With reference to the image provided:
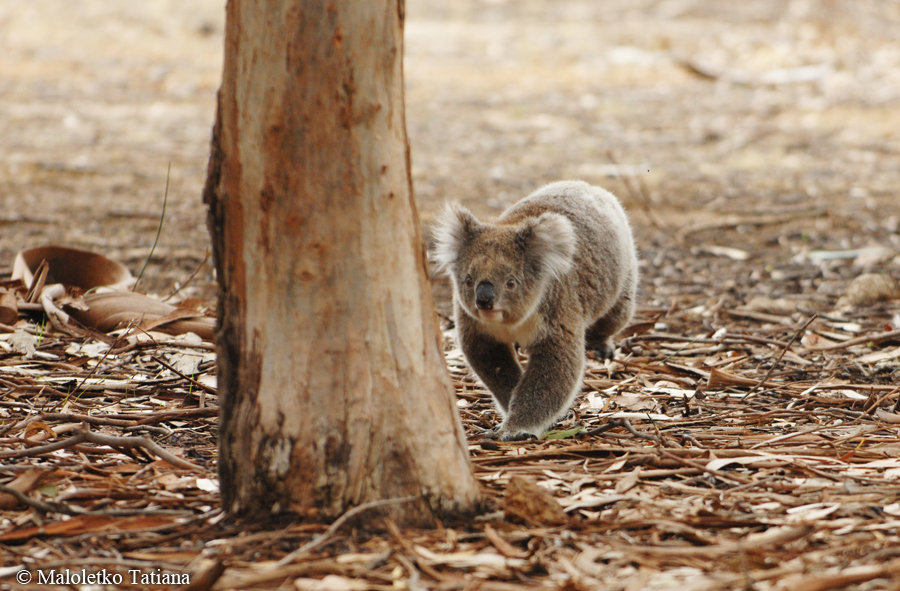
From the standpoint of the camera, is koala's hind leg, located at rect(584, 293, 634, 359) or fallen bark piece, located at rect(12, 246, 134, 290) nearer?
koala's hind leg, located at rect(584, 293, 634, 359)

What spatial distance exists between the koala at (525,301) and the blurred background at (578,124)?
1.79 m

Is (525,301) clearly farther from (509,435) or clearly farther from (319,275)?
(319,275)

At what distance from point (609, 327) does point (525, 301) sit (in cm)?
109

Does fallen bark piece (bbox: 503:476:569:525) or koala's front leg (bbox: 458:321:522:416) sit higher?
koala's front leg (bbox: 458:321:522:416)

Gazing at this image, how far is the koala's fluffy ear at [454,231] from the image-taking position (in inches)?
140

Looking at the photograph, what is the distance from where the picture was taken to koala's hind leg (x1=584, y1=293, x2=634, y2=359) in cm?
435

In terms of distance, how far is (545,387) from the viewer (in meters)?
3.36

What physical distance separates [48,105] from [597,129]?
23.3 ft

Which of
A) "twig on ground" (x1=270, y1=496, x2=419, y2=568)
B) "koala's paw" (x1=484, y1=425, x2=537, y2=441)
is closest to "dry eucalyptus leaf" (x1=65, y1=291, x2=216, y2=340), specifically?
"koala's paw" (x1=484, y1=425, x2=537, y2=441)

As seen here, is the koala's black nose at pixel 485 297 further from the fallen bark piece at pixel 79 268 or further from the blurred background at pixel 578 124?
the blurred background at pixel 578 124

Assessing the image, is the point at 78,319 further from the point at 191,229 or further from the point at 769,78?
the point at 769,78

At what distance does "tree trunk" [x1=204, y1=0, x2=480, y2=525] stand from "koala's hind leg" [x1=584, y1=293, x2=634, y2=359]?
7.45ft

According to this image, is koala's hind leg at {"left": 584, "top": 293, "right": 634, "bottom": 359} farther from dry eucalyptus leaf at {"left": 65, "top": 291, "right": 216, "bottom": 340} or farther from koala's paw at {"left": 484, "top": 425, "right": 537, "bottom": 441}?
dry eucalyptus leaf at {"left": 65, "top": 291, "right": 216, "bottom": 340}

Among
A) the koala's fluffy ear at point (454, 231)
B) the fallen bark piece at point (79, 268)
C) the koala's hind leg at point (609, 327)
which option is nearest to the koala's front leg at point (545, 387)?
the koala's fluffy ear at point (454, 231)
